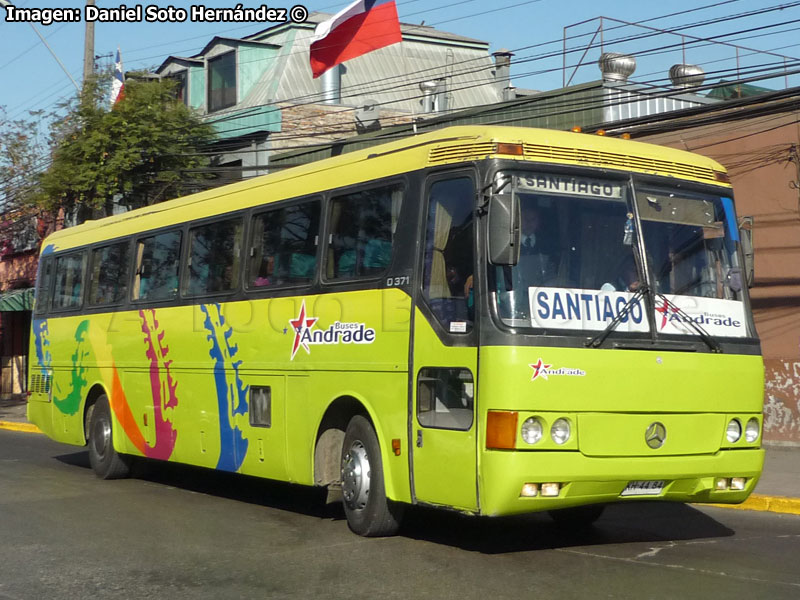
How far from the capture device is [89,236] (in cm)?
1523

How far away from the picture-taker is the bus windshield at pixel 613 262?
7.75m

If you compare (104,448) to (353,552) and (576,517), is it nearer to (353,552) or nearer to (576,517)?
(353,552)

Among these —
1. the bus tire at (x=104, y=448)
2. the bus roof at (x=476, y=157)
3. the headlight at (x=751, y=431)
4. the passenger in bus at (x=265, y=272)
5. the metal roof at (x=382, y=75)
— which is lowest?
the bus tire at (x=104, y=448)

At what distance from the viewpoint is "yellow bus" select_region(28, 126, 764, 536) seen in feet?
25.0

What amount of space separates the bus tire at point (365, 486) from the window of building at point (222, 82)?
23.1 meters

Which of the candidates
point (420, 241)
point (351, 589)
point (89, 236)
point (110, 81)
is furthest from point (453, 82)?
point (351, 589)

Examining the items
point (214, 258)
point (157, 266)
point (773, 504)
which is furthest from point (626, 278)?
point (157, 266)

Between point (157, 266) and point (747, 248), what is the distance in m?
7.13

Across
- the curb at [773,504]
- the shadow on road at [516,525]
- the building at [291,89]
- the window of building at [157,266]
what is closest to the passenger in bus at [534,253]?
the shadow on road at [516,525]

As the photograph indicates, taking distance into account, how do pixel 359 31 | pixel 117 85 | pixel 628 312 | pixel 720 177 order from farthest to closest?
pixel 117 85 < pixel 359 31 < pixel 720 177 < pixel 628 312

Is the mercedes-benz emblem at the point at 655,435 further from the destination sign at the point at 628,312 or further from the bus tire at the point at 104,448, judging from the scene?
the bus tire at the point at 104,448

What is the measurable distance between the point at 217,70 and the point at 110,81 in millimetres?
6097

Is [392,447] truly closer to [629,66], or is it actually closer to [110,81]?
[629,66]

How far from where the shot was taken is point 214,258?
11.8 m
